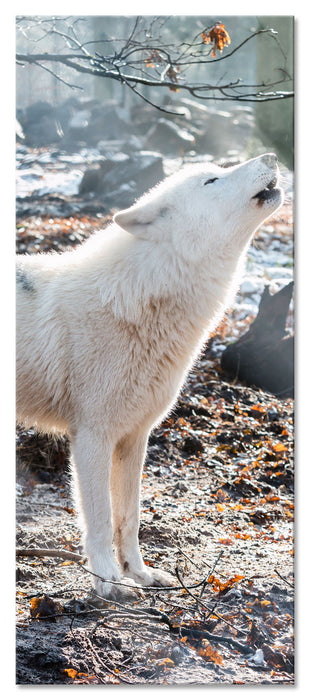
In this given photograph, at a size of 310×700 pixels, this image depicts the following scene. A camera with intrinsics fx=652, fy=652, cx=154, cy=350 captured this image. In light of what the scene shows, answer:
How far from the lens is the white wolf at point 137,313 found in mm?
2938

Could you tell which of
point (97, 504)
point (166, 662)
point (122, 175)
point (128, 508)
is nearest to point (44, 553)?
point (128, 508)

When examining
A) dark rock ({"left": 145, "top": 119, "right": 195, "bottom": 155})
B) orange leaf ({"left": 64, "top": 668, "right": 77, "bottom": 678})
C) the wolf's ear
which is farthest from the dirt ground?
dark rock ({"left": 145, "top": 119, "right": 195, "bottom": 155})

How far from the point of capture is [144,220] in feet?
9.64

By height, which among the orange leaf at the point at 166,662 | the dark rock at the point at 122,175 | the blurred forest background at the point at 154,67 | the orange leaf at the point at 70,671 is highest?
the blurred forest background at the point at 154,67

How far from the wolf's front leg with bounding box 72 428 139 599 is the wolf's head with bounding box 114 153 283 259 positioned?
97 cm

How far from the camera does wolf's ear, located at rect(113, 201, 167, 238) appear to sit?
9.46ft

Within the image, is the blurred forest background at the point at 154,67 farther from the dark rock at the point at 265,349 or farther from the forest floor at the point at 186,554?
the dark rock at the point at 265,349

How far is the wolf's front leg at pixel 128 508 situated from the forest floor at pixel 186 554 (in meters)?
0.14

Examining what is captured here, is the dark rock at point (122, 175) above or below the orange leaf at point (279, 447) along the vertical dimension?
above

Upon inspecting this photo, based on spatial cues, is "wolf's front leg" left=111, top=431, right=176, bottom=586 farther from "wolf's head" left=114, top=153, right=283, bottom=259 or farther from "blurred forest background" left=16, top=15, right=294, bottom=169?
"blurred forest background" left=16, top=15, right=294, bottom=169

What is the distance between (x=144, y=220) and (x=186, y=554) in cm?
179

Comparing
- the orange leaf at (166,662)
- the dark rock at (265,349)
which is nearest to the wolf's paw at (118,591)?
the orange leaf at (166,662)
